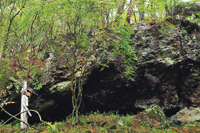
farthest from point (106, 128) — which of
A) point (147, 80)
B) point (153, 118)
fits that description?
point (147, 80)

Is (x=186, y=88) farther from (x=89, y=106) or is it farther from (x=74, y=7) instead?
(x=74, y=7)

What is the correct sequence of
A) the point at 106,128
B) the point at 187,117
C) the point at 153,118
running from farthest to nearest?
the point at 187,117
the point at 153,118
the point at 106,128

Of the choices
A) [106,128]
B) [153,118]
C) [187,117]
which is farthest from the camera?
[187,117]

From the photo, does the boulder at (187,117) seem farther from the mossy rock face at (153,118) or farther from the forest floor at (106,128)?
the mossy rock face at (153,118)

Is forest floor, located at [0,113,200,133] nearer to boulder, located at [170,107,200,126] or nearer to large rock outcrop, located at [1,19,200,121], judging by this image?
boulder, located at [170,107,200,126]

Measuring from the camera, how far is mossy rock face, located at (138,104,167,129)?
8.58 m

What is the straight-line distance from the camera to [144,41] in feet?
37.1

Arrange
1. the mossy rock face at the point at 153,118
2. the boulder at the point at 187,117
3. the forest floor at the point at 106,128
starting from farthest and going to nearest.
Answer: the boulder at the point at 187,117, the mossy rock face at the point at 153,118, the forest floor at the point at 106,128

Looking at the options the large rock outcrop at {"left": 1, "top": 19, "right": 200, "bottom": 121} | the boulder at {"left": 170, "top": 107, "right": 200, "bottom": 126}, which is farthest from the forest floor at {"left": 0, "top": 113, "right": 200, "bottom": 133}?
the large rock outcrop at {"left": 1, "top": 19, "right": 200, "bottom": 121}

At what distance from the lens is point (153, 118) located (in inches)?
345

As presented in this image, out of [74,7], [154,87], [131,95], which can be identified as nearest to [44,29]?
[74,7]

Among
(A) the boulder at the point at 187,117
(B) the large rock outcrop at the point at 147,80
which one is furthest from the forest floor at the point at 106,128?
(B) the large rock outcrop at the point at 147,80

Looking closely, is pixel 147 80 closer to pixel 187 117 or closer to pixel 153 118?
pixel 153 118

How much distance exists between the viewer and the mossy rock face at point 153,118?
8.58m
